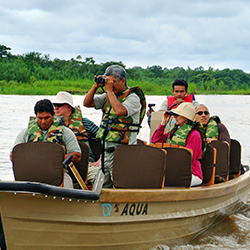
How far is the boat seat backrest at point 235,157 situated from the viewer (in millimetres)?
5695

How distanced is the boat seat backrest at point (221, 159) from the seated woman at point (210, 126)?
0.21 meters

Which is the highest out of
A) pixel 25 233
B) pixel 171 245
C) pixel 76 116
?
pixel 76 116

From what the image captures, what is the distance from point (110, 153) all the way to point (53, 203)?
2.84 ft

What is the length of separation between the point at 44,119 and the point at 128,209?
108cm

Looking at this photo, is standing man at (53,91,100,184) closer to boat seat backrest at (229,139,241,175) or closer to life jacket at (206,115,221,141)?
life jacket at (206,115,221,141)

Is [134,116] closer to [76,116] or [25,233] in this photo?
[76,116]

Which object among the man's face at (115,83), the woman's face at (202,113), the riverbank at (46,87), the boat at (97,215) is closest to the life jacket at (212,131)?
the woman's face at (202,113)

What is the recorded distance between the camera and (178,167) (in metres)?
4.20

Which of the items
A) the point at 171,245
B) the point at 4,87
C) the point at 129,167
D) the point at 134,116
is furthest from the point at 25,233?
the point at 4,87

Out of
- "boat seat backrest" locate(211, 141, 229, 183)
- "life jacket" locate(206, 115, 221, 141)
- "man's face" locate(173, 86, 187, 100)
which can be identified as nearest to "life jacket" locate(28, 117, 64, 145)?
"man's face" locate(173, 86, 187, 100)

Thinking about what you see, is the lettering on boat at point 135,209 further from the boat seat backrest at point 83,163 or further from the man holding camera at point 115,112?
the boat seat backrest at point 83,163

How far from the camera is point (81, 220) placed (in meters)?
3.46

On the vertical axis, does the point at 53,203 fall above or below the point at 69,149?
below

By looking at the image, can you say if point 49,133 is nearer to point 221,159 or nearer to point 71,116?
point 71,116
